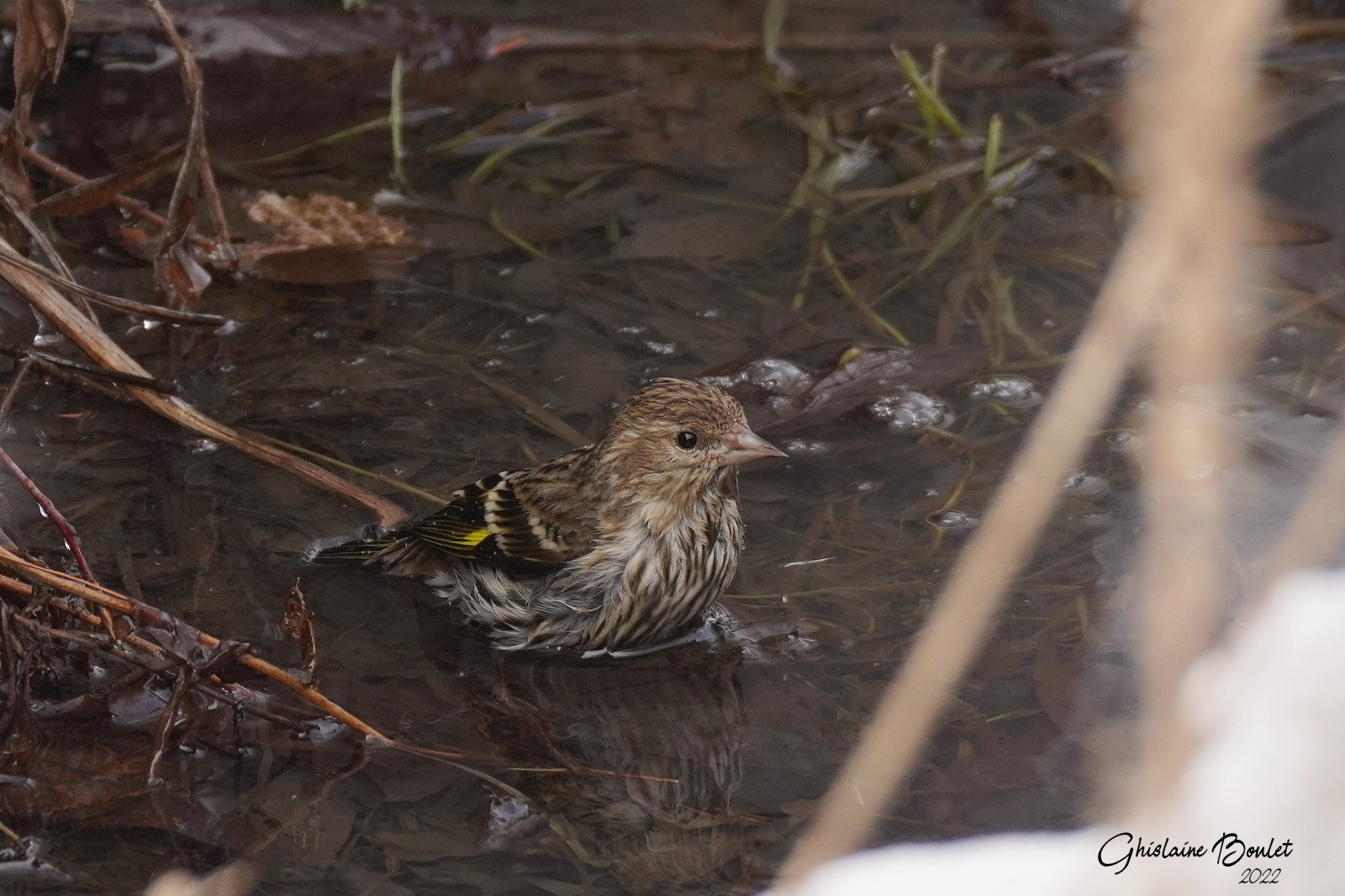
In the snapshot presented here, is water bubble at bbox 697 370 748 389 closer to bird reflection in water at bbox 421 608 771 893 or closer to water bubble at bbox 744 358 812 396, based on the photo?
water bubble at bbox 744 358 812 396

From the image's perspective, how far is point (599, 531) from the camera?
3.96m

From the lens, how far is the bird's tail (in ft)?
12.8

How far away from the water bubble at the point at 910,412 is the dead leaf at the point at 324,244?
72.2 inches

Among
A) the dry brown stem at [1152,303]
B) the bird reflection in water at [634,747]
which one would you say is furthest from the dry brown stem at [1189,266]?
the bird reflection in water at [634,747]

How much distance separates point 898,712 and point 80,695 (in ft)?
9.01

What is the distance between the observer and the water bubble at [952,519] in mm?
4090

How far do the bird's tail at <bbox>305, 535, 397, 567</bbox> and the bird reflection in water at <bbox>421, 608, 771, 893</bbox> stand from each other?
0.74 ft

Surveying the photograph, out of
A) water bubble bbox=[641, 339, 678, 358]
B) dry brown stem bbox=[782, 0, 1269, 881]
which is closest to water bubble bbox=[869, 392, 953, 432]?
water bubble bbox=[641, 339, 678, 358]

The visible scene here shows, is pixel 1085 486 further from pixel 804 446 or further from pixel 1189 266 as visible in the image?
pixel 1189 266

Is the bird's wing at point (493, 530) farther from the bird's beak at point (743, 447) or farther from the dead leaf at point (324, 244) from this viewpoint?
the dead leaf at point (324, 244)

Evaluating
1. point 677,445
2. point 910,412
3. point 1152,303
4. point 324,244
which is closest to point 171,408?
point 324,244

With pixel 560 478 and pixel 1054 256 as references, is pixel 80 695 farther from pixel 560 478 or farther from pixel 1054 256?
pixel 1054 256

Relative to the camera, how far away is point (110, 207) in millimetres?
5531

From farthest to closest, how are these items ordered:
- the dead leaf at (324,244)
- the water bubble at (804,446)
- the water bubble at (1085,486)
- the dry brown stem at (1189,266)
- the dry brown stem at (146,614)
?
the dead leaf at (324,244) < the water bubble at (804,446) < the water bubble at (1085,486) < the dry brown stem at (146,614) < the dry brown stem at (1189,266)
